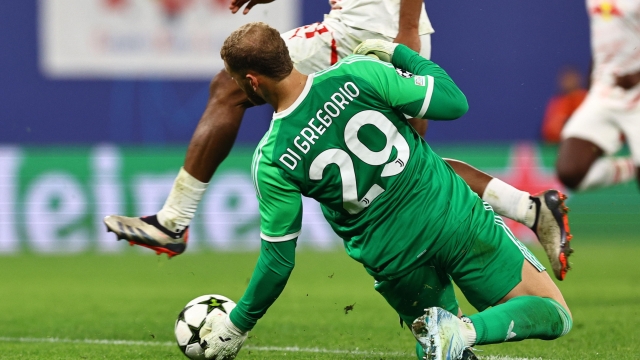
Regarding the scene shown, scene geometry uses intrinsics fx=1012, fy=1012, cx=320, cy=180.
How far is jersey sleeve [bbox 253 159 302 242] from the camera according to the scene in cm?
405

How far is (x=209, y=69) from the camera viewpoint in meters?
17.5

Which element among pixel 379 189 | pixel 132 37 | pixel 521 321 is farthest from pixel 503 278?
pixel 132 37

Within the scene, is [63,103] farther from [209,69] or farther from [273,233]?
[273,233]

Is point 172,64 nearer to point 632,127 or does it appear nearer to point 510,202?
point 632,127

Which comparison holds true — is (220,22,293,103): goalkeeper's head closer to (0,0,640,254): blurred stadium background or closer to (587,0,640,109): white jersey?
(587,0,640,109): white jersey

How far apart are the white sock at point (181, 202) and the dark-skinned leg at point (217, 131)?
5 centimetres

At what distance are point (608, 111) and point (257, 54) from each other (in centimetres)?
476

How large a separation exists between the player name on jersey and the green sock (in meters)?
0.94

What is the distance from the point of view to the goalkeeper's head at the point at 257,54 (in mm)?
4055

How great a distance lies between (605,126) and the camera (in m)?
8.09

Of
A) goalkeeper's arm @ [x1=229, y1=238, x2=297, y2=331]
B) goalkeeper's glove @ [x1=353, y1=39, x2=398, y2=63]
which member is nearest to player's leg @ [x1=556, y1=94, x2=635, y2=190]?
goalkeeper's glove @ [x1=353, y1=39, x2=398, y2=63]

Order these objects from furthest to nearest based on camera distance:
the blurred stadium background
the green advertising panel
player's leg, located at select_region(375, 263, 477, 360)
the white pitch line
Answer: the blurred stadium background < the green advertising panel < the white pitch line < player's leg, located at select_region(375, 263, 477, 360)

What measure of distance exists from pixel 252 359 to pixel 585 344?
184 centimetres

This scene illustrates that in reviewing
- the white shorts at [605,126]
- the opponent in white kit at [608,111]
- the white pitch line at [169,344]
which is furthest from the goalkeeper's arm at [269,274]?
the white shorts at [605,126]
